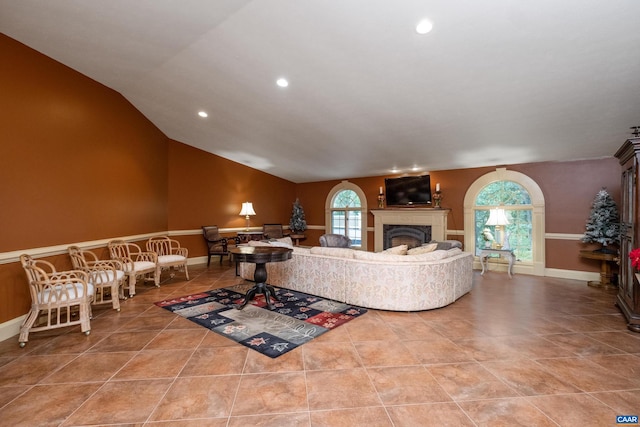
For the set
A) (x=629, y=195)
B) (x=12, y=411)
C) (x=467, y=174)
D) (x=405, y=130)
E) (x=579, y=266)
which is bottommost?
(x=12, y=411)

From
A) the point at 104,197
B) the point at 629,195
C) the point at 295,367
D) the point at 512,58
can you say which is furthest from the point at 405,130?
the point at 104,197

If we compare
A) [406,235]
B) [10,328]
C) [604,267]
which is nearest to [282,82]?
[10,328]

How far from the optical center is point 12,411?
191cm

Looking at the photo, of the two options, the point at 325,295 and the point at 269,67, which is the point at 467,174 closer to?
the point at 325,295

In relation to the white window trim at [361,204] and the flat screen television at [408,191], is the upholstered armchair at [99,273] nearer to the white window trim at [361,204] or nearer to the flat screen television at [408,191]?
the white window trim at [361,204]

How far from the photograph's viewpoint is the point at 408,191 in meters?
7.43

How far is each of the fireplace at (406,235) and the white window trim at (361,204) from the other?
28.2 inches

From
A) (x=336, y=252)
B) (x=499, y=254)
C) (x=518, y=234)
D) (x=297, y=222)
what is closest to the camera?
(x=336, y=252)

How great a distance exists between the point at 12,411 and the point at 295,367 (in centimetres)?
191

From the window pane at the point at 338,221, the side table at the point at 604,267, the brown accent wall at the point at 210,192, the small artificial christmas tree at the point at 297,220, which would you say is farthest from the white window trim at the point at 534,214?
the brown accent wall at the point at 210,192

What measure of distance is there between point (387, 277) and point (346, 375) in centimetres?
168

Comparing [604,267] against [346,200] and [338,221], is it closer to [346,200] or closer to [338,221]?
[346,200]

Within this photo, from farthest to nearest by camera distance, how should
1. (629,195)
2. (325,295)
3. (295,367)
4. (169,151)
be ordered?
1. (169,151)
2. (325,295)
3. (629,195)
4. (295,367)

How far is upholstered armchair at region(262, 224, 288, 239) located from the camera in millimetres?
8523
